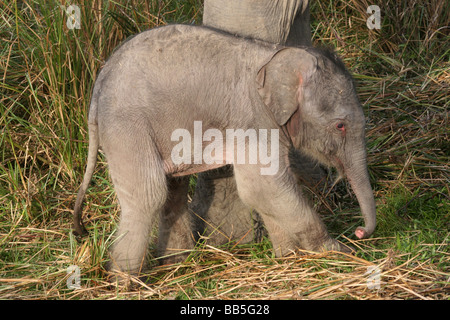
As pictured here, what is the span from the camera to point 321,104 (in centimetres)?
365

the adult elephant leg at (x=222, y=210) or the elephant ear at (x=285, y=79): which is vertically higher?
the elephant ear at (x=285, y=79)

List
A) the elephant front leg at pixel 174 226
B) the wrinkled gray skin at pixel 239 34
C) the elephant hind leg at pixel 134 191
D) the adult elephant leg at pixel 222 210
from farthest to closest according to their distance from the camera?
the adult elephant leg at pixel 222 210 → the elephant front leg at pixel 174 226 → the wrinkled gray skin at pixel 239 34 → the elephant hind leg at pixel 134 191

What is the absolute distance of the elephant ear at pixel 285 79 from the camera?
3.63 meters

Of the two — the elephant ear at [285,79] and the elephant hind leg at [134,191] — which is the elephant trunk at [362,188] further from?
the elephant hind leg at [134,191]

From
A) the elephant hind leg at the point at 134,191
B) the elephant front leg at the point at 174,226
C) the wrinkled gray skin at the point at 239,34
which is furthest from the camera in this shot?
the elephant front leg at the point at 174,226

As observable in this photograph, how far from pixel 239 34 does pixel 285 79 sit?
0.49 metres

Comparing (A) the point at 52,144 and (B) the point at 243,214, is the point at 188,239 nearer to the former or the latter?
(B) the point at 243,214

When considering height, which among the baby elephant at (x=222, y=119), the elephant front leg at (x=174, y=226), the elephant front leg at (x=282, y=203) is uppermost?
the baby elephant at (x=222, y=119)

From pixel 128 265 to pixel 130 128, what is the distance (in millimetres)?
717

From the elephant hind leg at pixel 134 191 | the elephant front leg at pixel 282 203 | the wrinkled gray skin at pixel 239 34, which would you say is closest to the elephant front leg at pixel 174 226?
the wrinkled gray skin at pixel 239 34

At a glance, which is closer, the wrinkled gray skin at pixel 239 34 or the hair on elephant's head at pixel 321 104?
the hair on elephant's head at pixel 321 104

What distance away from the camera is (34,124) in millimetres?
4949

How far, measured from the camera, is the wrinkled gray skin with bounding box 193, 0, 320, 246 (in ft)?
13.1

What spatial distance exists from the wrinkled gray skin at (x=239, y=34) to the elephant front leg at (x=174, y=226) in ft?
0.41
